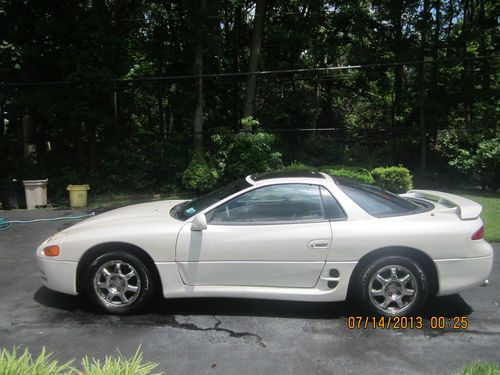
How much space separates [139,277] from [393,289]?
2415 millimetres

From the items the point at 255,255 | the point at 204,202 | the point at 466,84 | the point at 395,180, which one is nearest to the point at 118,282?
the point at 204,202

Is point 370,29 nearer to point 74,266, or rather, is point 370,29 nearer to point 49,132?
point 49,132

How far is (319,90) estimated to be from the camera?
18719mm

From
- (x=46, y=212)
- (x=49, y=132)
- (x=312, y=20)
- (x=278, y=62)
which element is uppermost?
(x=312, y=20)

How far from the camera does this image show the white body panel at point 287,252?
14.2ft

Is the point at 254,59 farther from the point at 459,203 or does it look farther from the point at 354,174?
the point at 459,203

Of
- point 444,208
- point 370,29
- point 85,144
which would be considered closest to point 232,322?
point 444,208

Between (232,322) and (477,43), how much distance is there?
1666cm

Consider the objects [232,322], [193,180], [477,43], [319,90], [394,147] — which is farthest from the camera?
[319,90]

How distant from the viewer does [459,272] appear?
4.35 metres

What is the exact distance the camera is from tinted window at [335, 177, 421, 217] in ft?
15.1

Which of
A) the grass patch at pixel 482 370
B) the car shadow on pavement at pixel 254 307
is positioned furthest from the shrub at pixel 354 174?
the grass patch at pixel 482 370

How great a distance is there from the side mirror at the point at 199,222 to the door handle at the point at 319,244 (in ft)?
3.27

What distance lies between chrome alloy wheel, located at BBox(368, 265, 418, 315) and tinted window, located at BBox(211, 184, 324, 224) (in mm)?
782
